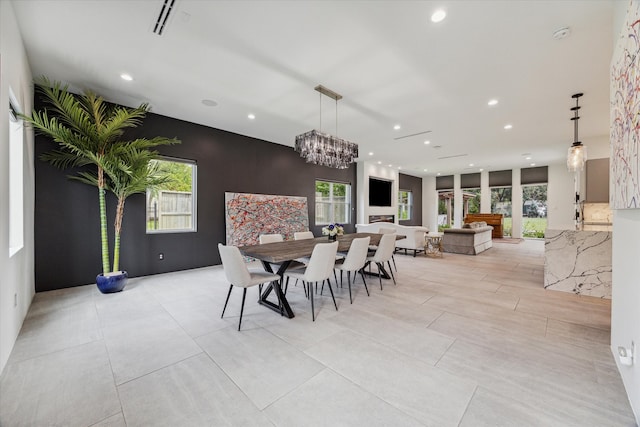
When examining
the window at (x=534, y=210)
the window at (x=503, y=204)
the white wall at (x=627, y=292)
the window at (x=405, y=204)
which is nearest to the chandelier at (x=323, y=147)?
the white wall at (x=627, y=292)

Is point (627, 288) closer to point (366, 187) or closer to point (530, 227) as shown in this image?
point (366, 187)

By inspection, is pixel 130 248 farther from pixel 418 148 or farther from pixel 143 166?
pixel 418 148

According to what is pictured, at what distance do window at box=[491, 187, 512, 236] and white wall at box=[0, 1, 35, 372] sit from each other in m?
13.2

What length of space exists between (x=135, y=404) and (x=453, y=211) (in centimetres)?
1332

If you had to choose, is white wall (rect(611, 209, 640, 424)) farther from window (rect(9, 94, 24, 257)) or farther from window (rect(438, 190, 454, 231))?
window (rect(438, 190, 454, 231))

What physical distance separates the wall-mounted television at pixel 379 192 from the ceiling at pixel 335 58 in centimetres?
438

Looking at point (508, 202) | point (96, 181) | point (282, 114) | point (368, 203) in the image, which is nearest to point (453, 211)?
point (508, 202)

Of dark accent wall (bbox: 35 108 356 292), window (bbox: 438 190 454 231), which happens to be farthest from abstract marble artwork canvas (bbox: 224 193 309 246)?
window (bbox: 438 190 454 231)

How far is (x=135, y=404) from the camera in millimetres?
1564

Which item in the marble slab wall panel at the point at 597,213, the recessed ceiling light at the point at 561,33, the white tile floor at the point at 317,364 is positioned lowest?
the white tile floor at the point at 317,364

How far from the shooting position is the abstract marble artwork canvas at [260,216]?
541 centimetres

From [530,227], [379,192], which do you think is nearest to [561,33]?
[379,192]

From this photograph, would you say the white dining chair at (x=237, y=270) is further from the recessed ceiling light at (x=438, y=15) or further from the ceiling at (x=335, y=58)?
the recessed ceiling light at (x=438, y=15)

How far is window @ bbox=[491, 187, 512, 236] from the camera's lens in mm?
10578
